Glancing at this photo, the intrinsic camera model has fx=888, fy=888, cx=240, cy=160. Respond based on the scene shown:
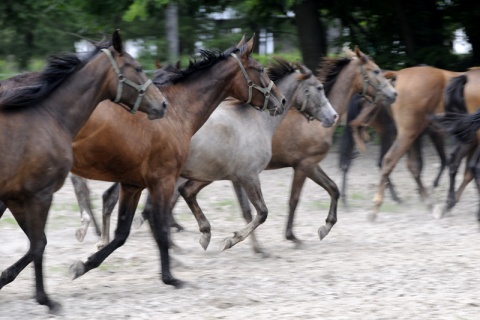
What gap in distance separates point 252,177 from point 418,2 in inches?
338

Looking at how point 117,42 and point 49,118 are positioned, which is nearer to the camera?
point 49,118

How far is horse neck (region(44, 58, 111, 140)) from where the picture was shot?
620 cm

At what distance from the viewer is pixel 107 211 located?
340 inches

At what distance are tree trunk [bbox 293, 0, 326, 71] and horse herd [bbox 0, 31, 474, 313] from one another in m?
4.60

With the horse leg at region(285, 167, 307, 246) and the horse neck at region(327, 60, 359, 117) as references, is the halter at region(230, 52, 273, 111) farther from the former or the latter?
the horse neck at region(327, 60, 359, 117)

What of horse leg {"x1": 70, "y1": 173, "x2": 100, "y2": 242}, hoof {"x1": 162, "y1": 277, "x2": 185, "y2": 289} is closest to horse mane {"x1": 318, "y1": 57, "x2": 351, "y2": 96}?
horse leg {"x1": 70, "y1": 173, "x2": 100, "y2": 242}

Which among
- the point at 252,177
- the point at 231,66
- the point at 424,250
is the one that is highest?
the point at 231,66

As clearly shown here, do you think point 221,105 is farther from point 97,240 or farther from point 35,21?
point 35,21

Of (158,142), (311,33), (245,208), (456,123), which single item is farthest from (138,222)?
(311,33)

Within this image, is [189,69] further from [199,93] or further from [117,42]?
[117,42]

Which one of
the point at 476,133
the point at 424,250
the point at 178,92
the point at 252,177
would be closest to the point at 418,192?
the point at 476,133

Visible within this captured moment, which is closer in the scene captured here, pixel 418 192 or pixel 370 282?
pixel 370 282

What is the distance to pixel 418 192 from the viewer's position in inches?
456

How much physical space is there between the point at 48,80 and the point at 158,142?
3.58 feet
